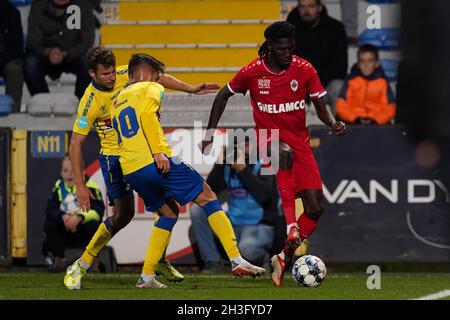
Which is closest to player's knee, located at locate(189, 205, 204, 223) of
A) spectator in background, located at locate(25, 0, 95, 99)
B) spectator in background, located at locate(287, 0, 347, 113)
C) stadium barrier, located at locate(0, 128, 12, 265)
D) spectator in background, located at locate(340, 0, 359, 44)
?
stadium barrier, located at locate(0, 128, 12, 265)

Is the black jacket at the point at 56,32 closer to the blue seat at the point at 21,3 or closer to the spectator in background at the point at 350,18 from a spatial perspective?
the blue seat at the point at 21,3

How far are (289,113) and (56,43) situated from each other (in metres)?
4.70

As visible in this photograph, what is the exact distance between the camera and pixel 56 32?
1455 cm

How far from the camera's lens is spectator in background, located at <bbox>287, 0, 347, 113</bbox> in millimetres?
14070

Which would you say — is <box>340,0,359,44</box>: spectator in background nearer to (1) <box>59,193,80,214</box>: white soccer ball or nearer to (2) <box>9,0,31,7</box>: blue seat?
(2) <box>9,0,31,7</box>: blue seat

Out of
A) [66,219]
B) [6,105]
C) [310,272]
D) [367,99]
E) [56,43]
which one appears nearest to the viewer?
[310,272]

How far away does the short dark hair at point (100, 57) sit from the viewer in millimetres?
10289

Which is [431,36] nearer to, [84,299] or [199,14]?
[199,14]

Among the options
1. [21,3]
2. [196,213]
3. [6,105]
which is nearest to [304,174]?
[196,213]

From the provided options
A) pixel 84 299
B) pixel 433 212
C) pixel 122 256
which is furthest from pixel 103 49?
pixel 433 212

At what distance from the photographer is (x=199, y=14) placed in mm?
15461

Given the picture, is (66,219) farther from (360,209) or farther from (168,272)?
(360,209)

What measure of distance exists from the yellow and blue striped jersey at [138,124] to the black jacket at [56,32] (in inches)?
190

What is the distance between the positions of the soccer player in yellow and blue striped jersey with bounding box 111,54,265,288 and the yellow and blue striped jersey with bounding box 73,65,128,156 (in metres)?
0.64
